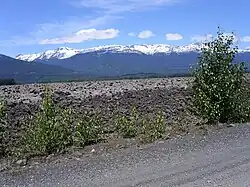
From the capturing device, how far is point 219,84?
53.8 feet

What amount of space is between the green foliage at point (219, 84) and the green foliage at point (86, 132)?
3.84 metres

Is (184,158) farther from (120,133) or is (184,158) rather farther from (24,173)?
(120,133)

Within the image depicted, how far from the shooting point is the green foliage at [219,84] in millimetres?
16359

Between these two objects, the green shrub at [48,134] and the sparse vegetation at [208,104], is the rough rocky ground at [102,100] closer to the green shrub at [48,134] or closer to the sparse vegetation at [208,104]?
the sparse vegetation at [208,104]

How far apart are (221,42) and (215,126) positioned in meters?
3.05

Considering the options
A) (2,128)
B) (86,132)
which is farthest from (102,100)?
(2,128)

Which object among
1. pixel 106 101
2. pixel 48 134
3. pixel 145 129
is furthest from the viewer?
pixel 106 101

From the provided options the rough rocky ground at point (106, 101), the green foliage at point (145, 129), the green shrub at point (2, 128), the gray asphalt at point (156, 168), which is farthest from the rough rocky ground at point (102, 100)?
the gray asphalt at point (156, 168)

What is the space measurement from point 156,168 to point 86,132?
5.08 meters

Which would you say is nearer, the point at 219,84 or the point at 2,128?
the point at 2,128

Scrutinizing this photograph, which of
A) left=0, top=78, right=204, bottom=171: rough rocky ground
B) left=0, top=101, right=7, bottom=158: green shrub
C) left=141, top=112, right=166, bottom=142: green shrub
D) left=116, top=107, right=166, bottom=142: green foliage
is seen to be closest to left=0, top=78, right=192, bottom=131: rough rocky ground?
left=0, top=78, right=204, bottom=171: rough rocky ground

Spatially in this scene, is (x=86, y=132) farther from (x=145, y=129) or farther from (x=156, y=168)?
(x=156, y=168)

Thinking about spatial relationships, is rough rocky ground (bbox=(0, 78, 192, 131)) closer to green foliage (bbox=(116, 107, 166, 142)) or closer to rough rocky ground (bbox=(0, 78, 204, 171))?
rough rocky ground (bbox=(0, 78, 204, 171))

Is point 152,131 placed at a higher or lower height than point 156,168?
higher
